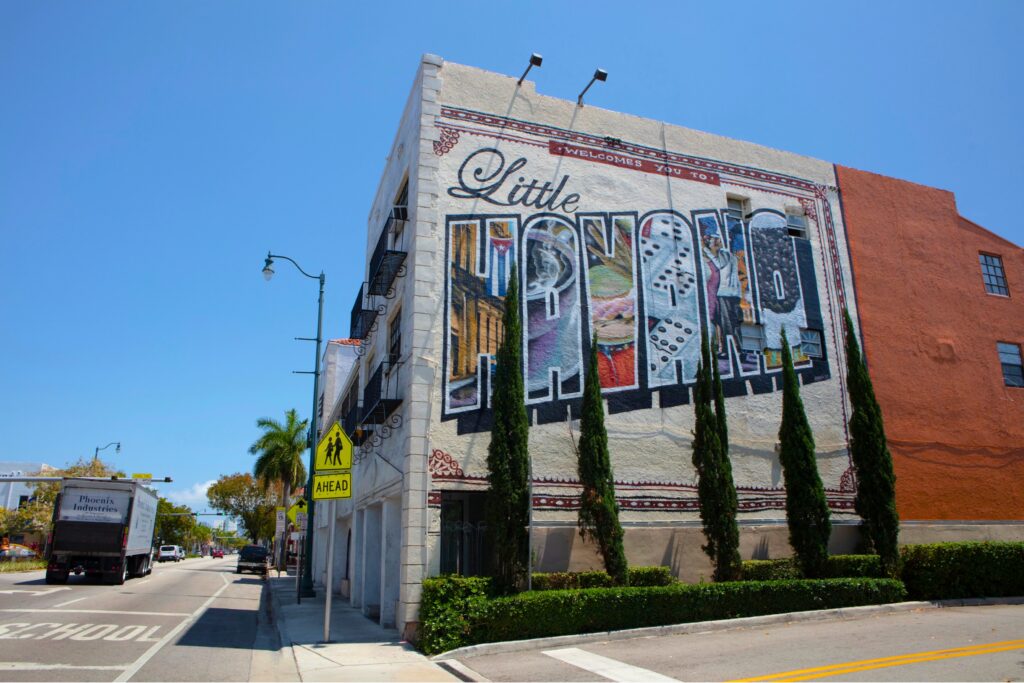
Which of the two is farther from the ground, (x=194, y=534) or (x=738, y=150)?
(x=738, y=150)

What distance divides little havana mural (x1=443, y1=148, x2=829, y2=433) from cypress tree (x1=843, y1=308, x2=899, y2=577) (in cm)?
150

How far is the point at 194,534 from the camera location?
119750 mm

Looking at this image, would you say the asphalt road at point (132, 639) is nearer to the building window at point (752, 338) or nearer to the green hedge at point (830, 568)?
the green hedge at point (830, 568)

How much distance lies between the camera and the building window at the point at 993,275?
69.2ft

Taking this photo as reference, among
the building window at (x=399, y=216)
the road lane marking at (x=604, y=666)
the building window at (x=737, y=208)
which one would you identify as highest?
the building window at (x=737, y=208)

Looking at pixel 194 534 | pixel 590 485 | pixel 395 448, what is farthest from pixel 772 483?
pixel 194 534

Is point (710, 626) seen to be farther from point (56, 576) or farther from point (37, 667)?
point (56, 576)

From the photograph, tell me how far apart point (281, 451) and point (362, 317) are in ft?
97.5

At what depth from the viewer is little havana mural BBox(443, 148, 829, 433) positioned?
1452 cm

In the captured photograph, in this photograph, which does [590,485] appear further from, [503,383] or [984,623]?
[984,623]

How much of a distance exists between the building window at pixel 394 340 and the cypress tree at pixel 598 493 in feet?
15.1

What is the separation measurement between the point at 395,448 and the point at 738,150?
11701 mm

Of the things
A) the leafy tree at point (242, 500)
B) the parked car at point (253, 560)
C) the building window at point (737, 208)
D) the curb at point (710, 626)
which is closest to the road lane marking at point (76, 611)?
the curb at point (710, 626)

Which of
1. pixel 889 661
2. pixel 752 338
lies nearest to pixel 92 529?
pixel 752 338
